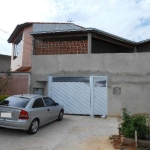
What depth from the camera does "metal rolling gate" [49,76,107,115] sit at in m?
11.7

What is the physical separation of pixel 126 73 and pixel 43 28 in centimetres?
835

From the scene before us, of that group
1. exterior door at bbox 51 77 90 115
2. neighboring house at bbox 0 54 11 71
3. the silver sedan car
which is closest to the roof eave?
exterior door at bbox 51 77 90 115

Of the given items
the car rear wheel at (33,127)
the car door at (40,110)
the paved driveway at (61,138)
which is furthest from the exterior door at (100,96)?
the car rear wheel at (33,127)

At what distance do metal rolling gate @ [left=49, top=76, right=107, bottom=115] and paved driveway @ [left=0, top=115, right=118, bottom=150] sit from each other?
10.1 feet

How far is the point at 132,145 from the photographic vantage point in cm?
596

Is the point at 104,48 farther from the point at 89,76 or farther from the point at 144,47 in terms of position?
the point at 89,76

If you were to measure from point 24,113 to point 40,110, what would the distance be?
1011mm

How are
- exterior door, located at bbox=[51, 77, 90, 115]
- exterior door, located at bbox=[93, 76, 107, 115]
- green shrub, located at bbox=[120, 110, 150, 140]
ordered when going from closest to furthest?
green shrub, located at bbox=[120, 110, 150, 140], exterior door, located at bbox=[93, 76, 107, 115], exterior door, located at bbox=[51, 77, 90, 115]

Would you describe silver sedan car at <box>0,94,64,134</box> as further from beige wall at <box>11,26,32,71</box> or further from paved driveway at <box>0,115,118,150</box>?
beige wall at <box>11,26,32,71</box>

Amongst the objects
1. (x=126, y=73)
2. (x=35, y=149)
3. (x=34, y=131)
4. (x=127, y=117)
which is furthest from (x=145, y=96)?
(x=35, y=149)

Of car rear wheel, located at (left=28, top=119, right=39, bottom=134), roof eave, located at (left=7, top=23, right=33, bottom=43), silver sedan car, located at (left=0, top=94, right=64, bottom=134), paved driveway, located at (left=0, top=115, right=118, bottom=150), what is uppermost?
roof eave, located at (left=7, top=23, right=33, bottom=43)

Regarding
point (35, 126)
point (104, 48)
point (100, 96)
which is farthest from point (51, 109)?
point (104, 48)

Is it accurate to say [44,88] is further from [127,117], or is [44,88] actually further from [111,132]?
[127,117]

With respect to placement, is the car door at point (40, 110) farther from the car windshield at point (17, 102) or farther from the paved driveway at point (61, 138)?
the paved driveway at point (61, 138)
